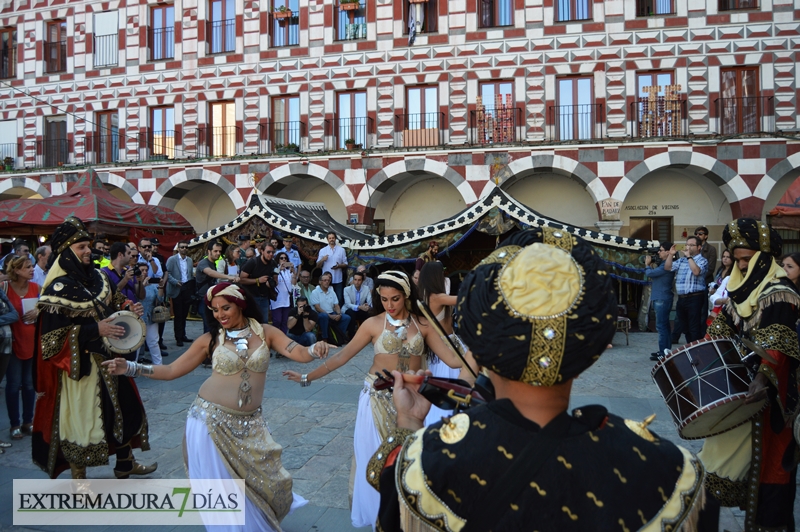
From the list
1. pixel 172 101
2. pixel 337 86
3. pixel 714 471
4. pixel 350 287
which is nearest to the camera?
pixel 714 471

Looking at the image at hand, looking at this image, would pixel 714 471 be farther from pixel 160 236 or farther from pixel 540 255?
pixel 160 236

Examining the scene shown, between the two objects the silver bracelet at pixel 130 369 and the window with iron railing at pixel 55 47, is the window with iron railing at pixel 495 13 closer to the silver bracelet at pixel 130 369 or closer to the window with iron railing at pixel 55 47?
the window with iron railing at pixel 55 47

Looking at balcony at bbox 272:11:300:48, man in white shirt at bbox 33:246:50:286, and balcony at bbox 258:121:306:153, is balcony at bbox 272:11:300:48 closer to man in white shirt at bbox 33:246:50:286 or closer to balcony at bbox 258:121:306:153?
balcony at bbox 258:121:306:153

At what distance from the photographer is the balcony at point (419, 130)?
2048cm

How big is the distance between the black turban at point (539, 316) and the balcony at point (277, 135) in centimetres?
2087

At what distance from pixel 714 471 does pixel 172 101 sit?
22.7 meters

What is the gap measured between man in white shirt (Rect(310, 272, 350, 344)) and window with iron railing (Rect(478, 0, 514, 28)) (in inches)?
499

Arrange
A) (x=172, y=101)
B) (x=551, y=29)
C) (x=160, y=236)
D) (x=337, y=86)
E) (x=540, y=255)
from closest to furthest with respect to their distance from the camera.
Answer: (x=540, y=255) → (x=160, y=236) → (x=551, y=29) → (x=337, y=86) → (x=172, y=101)

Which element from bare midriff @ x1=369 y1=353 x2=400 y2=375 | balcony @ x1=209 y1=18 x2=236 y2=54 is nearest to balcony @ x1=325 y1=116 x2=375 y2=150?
balcony @ x1=209 y1=18 x2=236 y2=54

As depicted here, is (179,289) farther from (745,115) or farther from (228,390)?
(745,115)

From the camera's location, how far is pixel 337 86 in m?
21.2

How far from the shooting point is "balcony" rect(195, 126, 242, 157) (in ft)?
73.0

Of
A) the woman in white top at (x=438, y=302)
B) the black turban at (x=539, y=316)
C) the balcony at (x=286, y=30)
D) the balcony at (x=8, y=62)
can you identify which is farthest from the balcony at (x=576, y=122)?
the balcony at (x=8, y=62)

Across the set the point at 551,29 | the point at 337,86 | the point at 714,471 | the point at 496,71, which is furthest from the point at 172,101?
the point at 714,471
